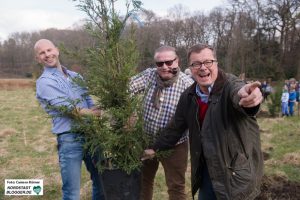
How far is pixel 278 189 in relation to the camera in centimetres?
569

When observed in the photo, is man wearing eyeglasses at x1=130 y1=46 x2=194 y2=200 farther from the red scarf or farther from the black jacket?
the black jacket

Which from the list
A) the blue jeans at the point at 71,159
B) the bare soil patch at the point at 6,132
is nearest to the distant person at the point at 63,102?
the blue jeans at the point at 71,159

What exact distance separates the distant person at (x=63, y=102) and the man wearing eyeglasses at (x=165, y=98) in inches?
23.9

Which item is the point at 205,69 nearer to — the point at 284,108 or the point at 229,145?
the point at 229,145

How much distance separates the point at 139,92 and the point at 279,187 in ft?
10.8

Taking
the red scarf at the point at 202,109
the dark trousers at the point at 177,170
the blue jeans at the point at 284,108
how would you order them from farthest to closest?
the blue jeans at the point at 284,108 < the dark trousers at the point at 177,170 < the red scarf at the point at 202,109

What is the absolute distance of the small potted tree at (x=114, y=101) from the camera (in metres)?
3.48

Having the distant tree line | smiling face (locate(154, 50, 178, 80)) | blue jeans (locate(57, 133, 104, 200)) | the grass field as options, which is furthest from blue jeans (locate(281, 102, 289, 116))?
the distant tree line

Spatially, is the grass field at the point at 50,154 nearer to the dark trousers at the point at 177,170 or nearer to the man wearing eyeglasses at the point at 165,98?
the man wearing eyeglasses at the point at 165,98

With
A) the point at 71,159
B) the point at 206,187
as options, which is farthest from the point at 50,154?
the point at 206,187

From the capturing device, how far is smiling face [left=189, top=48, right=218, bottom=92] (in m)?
2.92

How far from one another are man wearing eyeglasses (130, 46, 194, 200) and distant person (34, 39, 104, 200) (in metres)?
0.61

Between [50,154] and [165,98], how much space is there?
221 inches

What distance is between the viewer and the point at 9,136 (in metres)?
11.0
